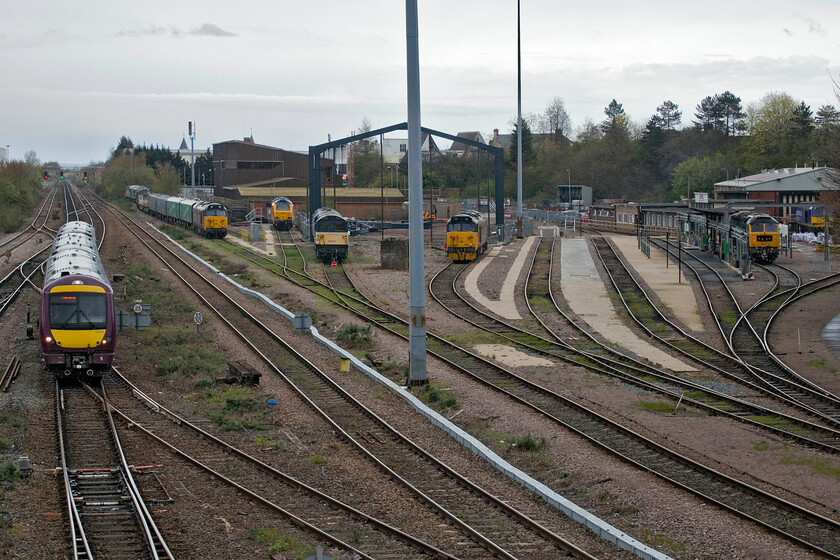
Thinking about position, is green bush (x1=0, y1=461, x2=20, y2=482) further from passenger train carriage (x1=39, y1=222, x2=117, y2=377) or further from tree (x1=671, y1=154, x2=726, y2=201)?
tree (x1=671, y1=154, x2=726, y2=201)

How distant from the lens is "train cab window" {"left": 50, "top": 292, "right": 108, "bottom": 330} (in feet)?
63.8

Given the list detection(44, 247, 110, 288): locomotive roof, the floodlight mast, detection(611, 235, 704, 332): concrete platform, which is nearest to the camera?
the floodlight mast

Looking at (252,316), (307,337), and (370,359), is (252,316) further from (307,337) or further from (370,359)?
(370,359)

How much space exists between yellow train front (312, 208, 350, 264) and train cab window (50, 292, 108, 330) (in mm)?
27209

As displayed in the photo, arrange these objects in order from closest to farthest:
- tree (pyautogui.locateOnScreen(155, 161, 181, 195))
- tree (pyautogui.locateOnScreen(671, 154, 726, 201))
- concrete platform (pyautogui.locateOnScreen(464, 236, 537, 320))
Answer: concrete platform (pyautogui.locateOnScreen(464, 236, 537, 320)), tree (pyautogui.locateOnScreen(671, 154, 726, 201)), tree (pyautogui.locateOnScreen(155, 161, 181, 195))

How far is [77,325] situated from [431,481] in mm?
9761

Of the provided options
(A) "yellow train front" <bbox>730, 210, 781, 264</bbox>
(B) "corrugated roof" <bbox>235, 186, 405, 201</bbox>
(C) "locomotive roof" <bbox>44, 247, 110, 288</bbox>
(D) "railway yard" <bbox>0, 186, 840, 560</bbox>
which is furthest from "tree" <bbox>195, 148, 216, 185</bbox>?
(C) "locomotive roof" <bbox>44, 247, 110, 288</bbox>

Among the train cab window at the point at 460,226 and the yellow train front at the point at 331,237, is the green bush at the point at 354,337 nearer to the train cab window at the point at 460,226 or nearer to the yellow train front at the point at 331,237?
the yellow train front at the point at 331,237

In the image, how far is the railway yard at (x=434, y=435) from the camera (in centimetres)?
1122

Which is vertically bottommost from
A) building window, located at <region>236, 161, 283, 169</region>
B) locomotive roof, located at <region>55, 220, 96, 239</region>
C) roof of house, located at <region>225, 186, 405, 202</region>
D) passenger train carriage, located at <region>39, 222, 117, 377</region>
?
passenger train carriage, located at <region>39, 222, 117, 377</region>

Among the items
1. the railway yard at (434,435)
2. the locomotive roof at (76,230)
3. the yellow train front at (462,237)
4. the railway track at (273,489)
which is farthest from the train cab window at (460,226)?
the railway track at (273,489)

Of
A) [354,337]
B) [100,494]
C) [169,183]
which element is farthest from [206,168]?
[100,494]

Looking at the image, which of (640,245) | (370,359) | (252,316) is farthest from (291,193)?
(370,359)

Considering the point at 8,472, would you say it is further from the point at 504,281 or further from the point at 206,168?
the point at 206,168
